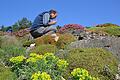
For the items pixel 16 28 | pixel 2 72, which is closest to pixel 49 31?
pixel 2 72

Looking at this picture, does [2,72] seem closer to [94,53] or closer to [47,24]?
[94,53]

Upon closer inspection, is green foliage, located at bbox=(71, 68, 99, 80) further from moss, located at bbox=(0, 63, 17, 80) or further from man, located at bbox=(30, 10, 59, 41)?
man, located at bbox=(30, 10, 59, 41)

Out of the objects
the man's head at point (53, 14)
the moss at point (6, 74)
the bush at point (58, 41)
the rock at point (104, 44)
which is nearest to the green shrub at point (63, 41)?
the bush at point (58, 41)

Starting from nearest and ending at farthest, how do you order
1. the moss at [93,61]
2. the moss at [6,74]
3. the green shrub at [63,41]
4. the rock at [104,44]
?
the moss at [6,74], the moss at [93,61], the rock at [104,44], the green shrub at [63,41]

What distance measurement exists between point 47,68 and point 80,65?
5.14ft

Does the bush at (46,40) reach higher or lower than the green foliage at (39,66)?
higher

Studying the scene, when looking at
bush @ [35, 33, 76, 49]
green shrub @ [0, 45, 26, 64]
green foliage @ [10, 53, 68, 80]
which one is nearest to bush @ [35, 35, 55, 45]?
bush @ [35, 33, 76, 49]

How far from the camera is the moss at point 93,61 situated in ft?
39.9

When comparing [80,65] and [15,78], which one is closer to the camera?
[15,78]

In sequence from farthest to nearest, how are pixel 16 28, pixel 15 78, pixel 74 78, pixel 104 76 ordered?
pixel 16 28, pixel 104 76, pixel 15 78, pixel 74 78

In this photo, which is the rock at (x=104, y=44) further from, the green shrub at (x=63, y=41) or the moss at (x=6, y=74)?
the moss at (x=6, y=74)

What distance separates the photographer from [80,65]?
12.3 meters

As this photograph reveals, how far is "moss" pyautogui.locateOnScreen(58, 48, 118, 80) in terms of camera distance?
12.1 meters

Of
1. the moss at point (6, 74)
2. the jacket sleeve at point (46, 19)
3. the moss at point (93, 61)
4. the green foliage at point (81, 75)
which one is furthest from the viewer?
the jacket sleeve at point (46, 19)
